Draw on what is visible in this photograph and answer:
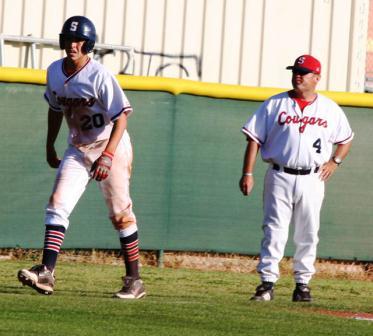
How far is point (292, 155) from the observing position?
886cm

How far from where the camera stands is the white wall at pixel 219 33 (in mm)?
14375

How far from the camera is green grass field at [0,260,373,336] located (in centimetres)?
699

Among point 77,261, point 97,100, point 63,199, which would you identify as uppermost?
point 97,100

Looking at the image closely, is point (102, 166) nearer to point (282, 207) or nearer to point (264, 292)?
point (282, 207)

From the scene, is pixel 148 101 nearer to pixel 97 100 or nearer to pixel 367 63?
pixel 97 100

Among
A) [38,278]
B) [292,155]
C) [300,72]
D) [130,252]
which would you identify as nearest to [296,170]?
[292,155]

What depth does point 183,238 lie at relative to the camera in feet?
39.4

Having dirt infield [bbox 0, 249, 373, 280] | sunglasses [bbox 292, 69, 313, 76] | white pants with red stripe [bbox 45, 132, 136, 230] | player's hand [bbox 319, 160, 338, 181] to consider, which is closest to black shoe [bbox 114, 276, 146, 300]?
white pants with red stripe [bbox 45, 132, 136, 230]

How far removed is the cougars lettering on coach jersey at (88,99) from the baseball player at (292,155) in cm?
101

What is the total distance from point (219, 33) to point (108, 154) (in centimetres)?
704

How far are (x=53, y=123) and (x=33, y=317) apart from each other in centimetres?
190

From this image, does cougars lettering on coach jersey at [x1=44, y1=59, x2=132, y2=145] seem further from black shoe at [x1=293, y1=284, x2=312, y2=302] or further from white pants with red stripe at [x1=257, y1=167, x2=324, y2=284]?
black shoe at [x1=293, y1=284, x2=312, y2=302]

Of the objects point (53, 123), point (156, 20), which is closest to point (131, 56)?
point (156, 20)

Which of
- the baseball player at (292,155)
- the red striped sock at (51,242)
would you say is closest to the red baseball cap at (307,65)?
the baseball player at (292,155)
